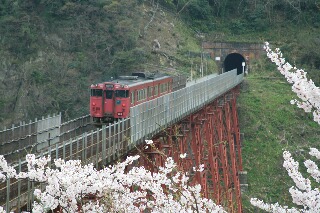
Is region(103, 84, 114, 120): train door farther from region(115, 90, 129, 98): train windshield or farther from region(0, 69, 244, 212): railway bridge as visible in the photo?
region(0, 69, 244, 212): railway bridge

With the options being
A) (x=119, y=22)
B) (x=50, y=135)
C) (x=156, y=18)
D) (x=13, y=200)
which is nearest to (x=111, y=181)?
(x=13, y=200)

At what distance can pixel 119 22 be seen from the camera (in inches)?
1711

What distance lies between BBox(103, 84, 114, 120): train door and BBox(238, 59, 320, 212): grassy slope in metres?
12.9

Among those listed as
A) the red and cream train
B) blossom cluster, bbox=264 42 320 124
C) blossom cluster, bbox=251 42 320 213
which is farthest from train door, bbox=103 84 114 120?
blossom cluster, bbox=264 42 320 124

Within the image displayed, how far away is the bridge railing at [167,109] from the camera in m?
15.2

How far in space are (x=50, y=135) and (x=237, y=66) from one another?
37456 mm

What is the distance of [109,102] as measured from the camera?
68.3 ft

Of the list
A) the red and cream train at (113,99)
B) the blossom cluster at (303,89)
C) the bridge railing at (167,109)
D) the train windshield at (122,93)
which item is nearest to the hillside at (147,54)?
the bridge railing at (167,109)

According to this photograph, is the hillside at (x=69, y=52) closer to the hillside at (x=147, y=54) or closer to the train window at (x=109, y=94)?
the hillside at (x=147, y=54)

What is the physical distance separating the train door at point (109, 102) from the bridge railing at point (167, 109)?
7.73 ft

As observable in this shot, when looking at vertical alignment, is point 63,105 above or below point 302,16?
below

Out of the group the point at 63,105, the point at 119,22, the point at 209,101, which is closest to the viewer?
the point at 209,101

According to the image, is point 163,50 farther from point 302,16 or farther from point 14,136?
point 14,136

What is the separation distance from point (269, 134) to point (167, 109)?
1996 cm
